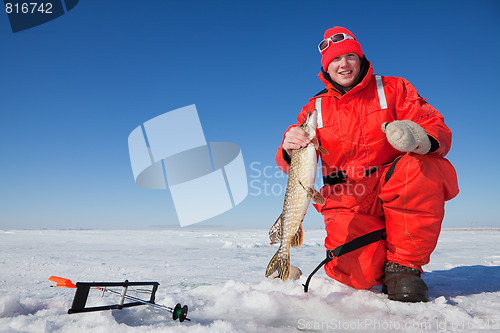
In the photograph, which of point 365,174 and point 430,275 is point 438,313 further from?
point 430,275

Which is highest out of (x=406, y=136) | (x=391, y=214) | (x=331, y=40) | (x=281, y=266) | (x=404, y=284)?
(x=331, y=40)

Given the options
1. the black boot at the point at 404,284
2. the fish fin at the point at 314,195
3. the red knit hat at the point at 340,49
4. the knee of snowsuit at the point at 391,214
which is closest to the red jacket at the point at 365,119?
the knee of snowsuit at the point at 391,214

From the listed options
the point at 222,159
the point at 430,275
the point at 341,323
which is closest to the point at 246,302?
the point at 341,323

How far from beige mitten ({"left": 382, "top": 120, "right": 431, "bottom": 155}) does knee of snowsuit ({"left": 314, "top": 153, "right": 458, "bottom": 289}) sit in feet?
0.85

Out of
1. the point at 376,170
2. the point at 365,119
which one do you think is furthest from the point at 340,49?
the point at 376,170

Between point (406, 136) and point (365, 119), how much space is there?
842mm

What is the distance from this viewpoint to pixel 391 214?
→ 2795 millimetres

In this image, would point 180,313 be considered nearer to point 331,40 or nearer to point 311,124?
point 311,124

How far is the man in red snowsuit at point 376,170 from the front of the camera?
8.48ft

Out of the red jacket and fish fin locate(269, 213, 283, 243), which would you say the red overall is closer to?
the red jacket

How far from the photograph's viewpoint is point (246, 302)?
2117 millimetres

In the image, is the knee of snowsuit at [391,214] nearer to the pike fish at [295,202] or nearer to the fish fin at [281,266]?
the pike fish at [295,202]

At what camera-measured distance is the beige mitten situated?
90.0 inches

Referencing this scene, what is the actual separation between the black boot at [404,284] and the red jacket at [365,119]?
103cm
